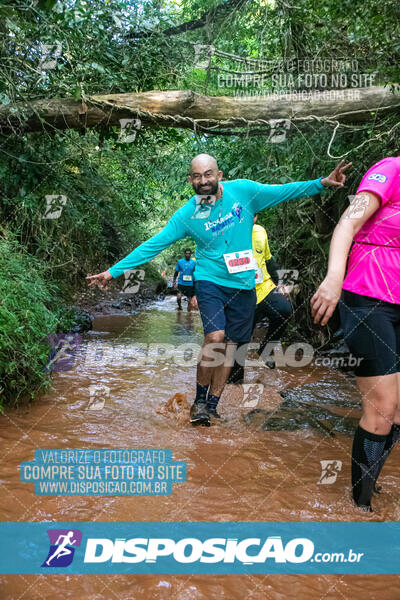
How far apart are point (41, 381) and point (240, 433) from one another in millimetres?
1752

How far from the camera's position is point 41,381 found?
4305mm

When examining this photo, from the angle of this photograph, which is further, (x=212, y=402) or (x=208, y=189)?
(x=212, y=402)

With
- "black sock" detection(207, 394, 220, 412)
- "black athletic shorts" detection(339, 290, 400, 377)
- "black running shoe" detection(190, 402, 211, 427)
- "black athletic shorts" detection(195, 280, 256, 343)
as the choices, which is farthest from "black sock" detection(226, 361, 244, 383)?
"black athletic shorts" detection(339, 290, 400, 377)

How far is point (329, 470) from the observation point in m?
3.18

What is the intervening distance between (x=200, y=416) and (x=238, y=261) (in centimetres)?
127

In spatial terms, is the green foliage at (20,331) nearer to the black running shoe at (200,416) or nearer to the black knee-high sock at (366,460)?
the black running shoe at (200,416)

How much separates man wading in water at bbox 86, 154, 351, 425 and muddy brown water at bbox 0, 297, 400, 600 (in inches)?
16.5

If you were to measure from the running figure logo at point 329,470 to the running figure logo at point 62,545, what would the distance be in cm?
146

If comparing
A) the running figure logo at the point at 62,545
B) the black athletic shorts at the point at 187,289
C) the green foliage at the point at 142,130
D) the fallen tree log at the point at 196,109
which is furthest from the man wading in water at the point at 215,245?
the black athletic shorts at the point at 187,289

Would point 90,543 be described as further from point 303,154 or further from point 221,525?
point 303,154

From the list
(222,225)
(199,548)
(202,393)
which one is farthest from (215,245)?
(199,548)

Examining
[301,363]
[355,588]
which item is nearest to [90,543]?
[355,588]

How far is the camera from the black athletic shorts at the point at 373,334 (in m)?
2.46

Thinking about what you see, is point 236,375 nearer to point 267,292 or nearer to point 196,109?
point 267,292
